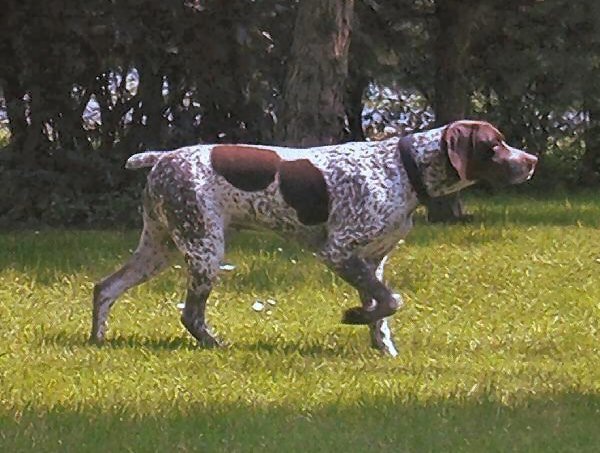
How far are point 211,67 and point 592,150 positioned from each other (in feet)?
26.1

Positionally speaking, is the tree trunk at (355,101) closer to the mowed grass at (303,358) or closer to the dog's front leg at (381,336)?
the mowed grass at (303,358)

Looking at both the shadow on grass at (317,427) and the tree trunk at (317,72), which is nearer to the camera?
the shadow on grass at (317,427)

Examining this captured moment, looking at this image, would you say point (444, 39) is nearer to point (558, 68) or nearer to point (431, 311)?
point (558, 68)

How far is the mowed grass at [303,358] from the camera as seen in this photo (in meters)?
5.81

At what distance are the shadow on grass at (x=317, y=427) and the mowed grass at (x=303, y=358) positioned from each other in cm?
1

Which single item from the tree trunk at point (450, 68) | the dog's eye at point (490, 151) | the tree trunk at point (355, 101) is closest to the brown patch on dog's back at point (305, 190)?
the dog's eye at point (490, 151)

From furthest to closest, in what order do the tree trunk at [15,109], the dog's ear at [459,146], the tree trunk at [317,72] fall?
the tree trunk at [15,109], the tree trunk at [317,72], the dog's ear at [459,146]

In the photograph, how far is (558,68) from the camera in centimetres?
1758

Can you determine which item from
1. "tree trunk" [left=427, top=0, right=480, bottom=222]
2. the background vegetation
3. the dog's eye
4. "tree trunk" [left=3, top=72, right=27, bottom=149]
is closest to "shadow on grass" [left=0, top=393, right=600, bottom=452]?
the dog's eye

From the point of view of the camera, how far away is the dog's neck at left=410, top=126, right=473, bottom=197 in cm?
753

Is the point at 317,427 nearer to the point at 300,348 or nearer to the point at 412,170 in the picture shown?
the point at 300,348

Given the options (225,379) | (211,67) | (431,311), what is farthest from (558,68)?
(225,379)

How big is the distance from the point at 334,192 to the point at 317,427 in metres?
1.97

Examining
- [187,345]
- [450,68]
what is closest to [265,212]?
[187,345]
